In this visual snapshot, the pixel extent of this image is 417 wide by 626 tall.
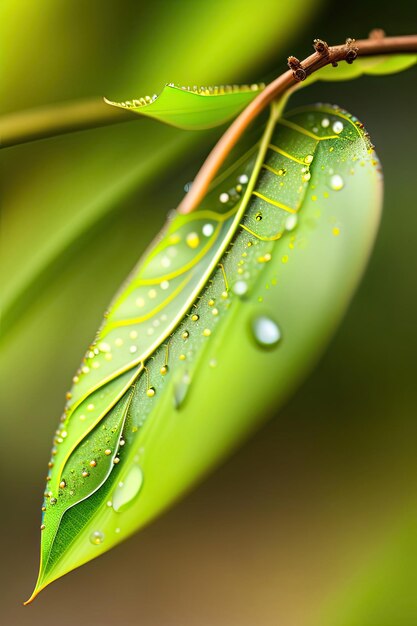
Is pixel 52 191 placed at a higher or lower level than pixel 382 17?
lower

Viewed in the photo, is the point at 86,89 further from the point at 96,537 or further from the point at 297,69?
the point at 96,537

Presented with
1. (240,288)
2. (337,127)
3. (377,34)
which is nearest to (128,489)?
(240,288)

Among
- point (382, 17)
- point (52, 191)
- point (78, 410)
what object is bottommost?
point (78, 410)

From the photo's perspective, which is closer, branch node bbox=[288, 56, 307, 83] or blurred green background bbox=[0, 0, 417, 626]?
branch node bbox=[288, 56, 307, 83]

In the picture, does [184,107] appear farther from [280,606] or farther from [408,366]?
[280,606]

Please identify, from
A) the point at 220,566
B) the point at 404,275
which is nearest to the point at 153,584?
the point at 220,566

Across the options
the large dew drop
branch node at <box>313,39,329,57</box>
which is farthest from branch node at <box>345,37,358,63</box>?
the large dew drop

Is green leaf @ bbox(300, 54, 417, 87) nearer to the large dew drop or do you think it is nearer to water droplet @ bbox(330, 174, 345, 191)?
water droplet @ bbox(330, 174, 345, 191)
